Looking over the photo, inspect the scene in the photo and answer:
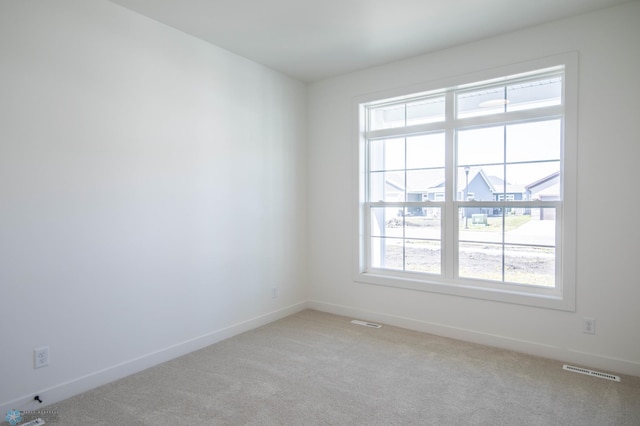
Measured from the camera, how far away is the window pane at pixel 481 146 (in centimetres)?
347

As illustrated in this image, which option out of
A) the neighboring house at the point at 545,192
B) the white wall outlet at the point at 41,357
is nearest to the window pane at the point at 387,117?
the neighboring house at the point at 545,192

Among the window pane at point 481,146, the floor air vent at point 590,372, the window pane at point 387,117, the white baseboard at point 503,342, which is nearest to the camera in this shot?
the floor air vent at point 590,372

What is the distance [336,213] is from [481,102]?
1887mm

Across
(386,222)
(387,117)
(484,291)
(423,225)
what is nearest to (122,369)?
(386,222)

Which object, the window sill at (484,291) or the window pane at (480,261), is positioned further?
the window pane at (480,261)

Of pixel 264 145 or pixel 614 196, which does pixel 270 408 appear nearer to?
pixel 264 145

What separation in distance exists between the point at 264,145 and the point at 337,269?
1.63 metres

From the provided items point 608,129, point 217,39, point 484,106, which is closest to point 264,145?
point 217,39

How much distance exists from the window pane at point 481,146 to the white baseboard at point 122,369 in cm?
260

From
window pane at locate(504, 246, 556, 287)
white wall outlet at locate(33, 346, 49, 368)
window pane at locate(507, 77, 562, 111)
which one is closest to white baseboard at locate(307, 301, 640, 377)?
window pane at locate(504, 246, 556, 287)

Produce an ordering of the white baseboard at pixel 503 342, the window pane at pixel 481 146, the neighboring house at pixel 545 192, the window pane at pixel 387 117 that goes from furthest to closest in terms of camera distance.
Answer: the window pane at pixel 387 117, the window pane at pixel 481 146, the neighboring house at pixel 545 192, the white baseboard at pixel 503 342

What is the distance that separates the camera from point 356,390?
2607 mm

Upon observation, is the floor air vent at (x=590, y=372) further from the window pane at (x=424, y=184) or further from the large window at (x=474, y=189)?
the window pane at (x=424, y=184)

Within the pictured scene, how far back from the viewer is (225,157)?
3.63m
